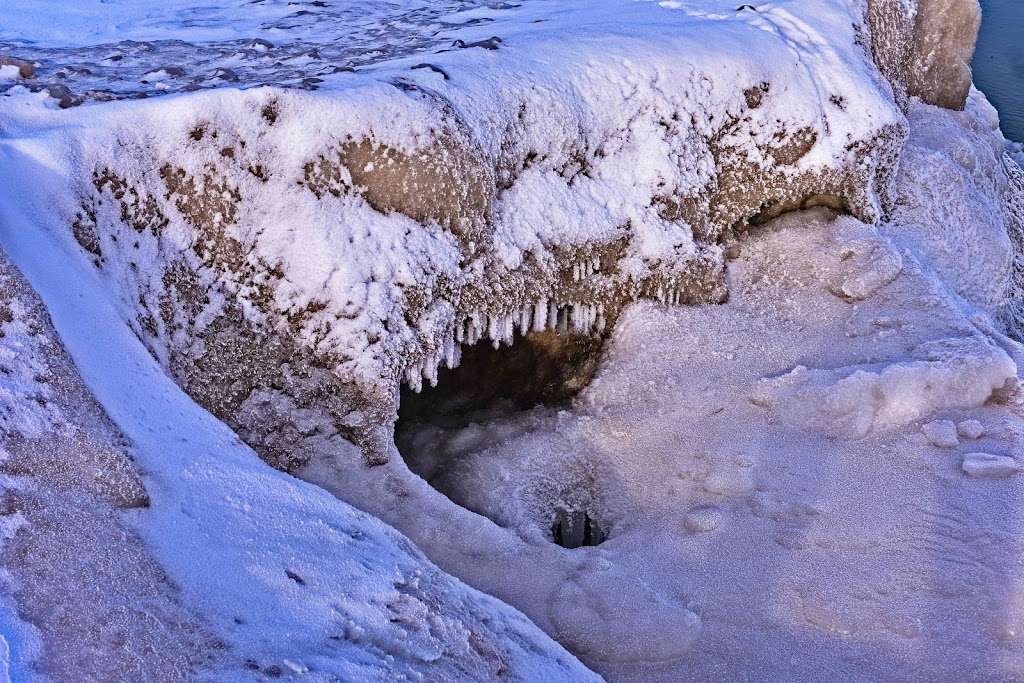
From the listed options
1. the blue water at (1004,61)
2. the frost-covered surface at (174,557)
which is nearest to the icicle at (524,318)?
the frost-covered surface at (174,557)

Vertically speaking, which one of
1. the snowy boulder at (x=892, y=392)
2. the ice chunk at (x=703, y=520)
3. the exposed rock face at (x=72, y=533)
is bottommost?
the ice chunk at (x=703, y=520)

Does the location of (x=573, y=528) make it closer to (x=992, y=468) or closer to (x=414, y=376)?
(x=414, y=376)

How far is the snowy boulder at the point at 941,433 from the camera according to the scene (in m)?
3.26

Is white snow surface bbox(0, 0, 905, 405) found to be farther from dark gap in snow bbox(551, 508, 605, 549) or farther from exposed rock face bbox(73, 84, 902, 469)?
dark gap in snow bbox(551, 508, 605, 549)

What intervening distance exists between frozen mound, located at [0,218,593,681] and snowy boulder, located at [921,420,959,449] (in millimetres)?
1688

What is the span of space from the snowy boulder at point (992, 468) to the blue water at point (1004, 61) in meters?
6.34

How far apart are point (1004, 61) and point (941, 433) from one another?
8241 millimetres

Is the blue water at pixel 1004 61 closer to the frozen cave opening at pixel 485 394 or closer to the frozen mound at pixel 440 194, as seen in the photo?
the frozen mound at pixel 440 194

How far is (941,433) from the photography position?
3.28 metres


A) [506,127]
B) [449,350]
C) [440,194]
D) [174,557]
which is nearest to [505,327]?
[449,350]

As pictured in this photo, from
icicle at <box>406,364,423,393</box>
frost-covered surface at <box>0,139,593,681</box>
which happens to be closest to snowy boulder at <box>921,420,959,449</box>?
frost-covered surface at <box>0,139,593,681</box>

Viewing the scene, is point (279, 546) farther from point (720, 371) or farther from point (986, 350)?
point (986, 350)

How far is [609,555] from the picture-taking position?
118 inches

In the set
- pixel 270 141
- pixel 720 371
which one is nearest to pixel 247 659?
pixel 270 141
